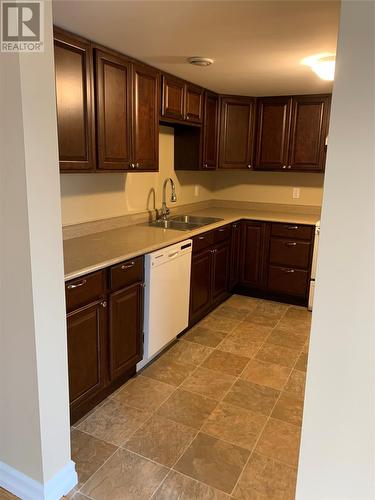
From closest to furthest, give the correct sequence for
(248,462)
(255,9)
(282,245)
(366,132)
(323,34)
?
(366,132)
(255,9)
(248,462)
(323,34)
(282,245)

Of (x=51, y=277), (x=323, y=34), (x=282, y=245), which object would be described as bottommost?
(x=282, y=245)

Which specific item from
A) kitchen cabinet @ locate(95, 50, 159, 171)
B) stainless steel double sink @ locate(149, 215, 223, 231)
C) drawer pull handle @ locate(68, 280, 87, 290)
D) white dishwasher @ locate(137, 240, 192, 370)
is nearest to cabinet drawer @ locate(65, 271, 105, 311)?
drawer pull handle @ locate(68, 280, 87, 290)

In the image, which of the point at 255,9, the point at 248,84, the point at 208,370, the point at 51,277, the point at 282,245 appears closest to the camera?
the point at 51,277

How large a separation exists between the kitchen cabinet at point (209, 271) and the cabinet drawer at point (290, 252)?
51 centimetres

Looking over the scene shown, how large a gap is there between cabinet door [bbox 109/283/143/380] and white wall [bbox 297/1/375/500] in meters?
1.38

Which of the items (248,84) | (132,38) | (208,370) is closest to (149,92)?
(132,38)

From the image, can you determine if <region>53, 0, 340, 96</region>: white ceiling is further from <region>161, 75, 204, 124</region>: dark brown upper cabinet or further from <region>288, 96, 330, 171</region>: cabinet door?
<region>288, 96, 330, 171</region>: cabinet door

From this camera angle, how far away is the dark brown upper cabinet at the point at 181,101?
10.5ft

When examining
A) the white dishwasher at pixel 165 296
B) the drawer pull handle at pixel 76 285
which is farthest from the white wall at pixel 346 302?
the white dishwasher at pixel 165 296

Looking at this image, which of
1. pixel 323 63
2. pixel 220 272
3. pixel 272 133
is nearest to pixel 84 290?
pixel 220 272

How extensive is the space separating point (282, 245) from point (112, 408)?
97.1 inches

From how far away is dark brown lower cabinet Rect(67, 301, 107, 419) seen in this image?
2086 millimetres

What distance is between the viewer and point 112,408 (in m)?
2.42

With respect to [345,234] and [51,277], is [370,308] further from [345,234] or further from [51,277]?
[51,277]
